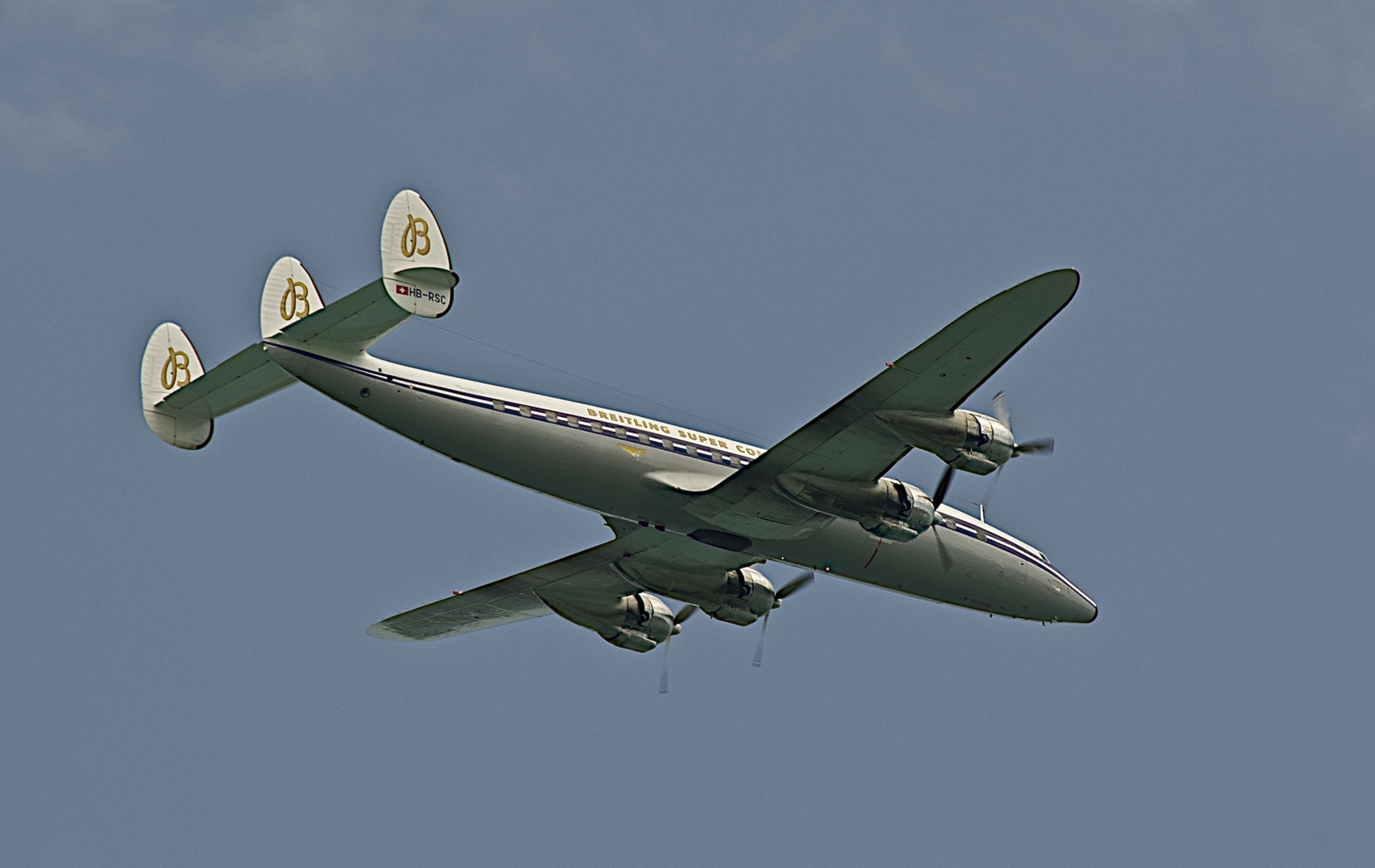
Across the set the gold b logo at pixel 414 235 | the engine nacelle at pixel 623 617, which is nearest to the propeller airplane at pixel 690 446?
the gold b logo at pixel 414 235

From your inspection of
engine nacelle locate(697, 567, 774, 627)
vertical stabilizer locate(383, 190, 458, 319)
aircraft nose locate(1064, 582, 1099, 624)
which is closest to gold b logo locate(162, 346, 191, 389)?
vertical stabilizer locate(383, 190, 458, 319)

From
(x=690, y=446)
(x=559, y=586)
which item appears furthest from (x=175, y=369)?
(x=559, y=586)

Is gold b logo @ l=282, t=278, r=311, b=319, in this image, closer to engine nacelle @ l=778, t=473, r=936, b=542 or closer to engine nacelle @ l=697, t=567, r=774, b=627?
engine nacelle @ l=778, t=473, r=936, b=542

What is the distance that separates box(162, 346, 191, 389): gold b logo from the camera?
32.8m

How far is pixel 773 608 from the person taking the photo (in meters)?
38.8

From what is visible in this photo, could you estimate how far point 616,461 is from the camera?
32250 mm

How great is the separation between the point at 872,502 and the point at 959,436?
2801 mm

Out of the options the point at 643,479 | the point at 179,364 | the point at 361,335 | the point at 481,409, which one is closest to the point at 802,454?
the point at 643,479

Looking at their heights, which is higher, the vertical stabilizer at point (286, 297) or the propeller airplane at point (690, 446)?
the vertical stabilizer at point (286, 297)

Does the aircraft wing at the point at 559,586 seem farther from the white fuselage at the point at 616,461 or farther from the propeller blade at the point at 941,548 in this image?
the propeller blade at the point at 941,548

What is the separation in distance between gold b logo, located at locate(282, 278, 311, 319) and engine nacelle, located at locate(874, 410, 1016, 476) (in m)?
10.9

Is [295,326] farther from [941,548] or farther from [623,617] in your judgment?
[941,548]

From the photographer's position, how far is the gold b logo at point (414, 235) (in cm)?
2739

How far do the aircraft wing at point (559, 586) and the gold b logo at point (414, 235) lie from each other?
415 inches
